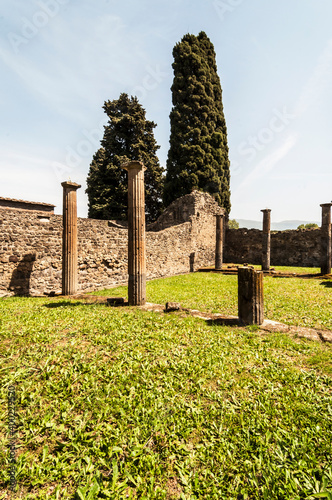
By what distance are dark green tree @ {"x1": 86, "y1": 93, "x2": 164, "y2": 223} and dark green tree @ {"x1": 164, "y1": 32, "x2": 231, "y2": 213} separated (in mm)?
2361

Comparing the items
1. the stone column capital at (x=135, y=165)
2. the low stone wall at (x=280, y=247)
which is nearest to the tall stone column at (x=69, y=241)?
the stone column capital at (x=135, y=165)

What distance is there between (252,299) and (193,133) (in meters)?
20.7

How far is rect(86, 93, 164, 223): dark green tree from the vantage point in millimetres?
22203

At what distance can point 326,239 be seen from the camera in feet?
45.1

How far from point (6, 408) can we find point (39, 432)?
501mm

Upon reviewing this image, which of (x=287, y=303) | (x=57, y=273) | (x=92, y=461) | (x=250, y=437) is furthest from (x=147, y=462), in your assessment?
(x=57, y=273)

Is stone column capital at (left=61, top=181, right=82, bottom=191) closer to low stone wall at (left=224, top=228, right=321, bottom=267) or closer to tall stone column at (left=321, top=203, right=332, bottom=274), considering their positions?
tall stone column at (left=321, top=203, right=332, bottom=274)

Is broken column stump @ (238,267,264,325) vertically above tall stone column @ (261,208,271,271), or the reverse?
tall stone column @ (261,208,271,271)

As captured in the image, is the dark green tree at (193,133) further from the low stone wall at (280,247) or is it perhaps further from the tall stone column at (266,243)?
the tall stone column at (266,243)

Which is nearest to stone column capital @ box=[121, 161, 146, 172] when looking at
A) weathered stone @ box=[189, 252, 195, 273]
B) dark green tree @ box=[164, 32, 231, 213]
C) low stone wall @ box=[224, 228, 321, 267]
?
weathered stone @ box=[189, 252, 195, 273]

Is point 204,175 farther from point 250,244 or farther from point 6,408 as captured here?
point 6,408

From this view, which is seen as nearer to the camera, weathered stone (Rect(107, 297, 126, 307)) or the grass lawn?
the grass lawn

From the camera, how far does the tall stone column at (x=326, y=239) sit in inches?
531

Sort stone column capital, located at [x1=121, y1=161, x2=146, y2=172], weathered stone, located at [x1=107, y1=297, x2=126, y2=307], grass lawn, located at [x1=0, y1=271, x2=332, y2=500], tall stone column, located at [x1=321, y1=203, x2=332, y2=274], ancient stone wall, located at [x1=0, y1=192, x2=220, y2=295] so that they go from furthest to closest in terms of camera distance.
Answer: tall stone column, located at [x1=321, y1=203, x2=332, y2=274], ancient stone wall, located at [x1=0, y1=192, x2=220, y2=295], stone column capital, located at [x1=121, y1=161, x2=146, y2=172], weathered stone, located at [x1=107, y1=297, x2=126, y2=307], grass lawn, located at [x1=0, y1=271, x2=332, y2=500]
